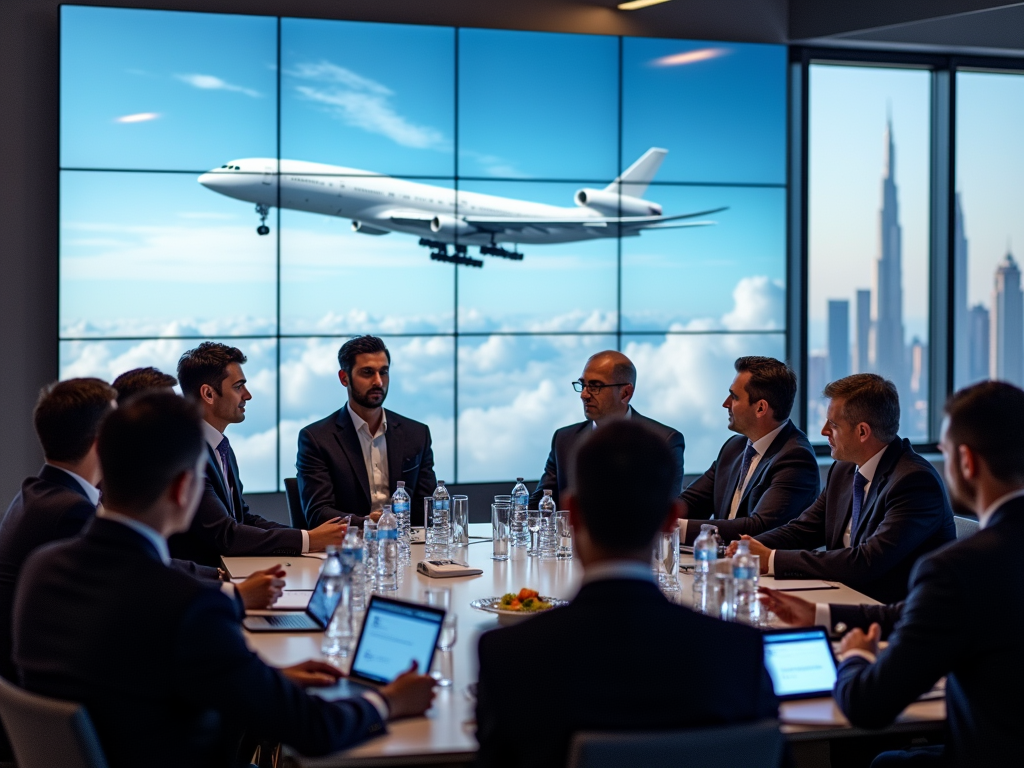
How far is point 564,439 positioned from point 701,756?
11.2ft

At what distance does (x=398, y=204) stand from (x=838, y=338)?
3.37 meters

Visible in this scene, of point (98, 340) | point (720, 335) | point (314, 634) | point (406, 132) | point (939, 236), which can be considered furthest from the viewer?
point (939, 236)

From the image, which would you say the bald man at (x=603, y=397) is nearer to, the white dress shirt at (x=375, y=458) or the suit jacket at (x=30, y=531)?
the white dress shirt at (x=375, y=458)

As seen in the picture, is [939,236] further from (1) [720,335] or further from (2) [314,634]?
(2) [314,634]

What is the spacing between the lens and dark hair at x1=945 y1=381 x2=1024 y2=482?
90.4 inches

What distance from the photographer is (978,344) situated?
8.16 metres

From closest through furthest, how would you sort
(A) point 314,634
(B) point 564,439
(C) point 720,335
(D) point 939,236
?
(A) point 314,634
(B) point 564,439
(C) point 720,335
(D) point 939,236

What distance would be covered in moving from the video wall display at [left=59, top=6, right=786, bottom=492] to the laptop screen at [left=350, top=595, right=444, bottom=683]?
13.7 ft

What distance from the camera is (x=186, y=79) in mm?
6371

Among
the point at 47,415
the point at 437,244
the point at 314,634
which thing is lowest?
the point at 314,634

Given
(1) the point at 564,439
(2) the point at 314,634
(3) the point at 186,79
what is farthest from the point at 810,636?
(3) the point at 186,79

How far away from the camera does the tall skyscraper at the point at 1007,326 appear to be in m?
8.10

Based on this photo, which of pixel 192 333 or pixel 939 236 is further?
pixel 939 236

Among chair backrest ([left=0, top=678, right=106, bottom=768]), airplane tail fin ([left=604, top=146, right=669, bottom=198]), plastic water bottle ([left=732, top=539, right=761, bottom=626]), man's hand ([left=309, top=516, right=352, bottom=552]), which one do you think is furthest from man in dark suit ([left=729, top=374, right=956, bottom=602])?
airplane tail fin ([left=604, top=146, right=669, bottom=198])
